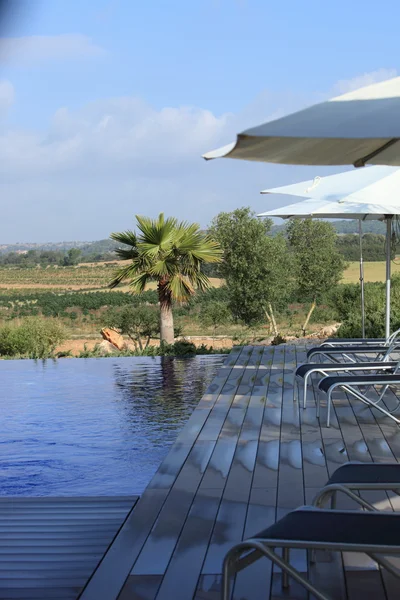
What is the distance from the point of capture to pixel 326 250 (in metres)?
30.4

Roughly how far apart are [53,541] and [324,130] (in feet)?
7.55

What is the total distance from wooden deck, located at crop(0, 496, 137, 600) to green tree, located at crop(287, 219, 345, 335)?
25.9m

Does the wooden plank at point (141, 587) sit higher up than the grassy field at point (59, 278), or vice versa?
the wooden plank at point (141, 587)

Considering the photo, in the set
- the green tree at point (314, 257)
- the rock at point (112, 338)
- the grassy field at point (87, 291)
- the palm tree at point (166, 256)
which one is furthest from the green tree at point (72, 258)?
the palm tree at point (166, 256)

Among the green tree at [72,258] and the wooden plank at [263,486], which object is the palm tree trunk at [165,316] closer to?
the wooden plank at [263,486]

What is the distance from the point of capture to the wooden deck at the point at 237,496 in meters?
2.65

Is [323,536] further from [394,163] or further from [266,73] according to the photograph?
[266,73]

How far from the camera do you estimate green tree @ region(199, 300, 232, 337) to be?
28859mm

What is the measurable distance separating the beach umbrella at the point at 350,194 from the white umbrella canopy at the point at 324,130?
77.4 inches

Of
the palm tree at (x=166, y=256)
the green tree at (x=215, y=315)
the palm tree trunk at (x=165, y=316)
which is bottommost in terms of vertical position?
the green tree at (x=215, y=315)

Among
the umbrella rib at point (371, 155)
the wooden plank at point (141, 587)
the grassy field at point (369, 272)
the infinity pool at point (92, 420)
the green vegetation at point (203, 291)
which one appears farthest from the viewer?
the grassy field at point (369, 272)

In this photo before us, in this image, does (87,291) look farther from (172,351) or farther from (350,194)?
(350,194)

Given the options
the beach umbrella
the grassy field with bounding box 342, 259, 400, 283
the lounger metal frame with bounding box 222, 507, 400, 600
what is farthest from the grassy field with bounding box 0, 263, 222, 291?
the lounger metal frame with bounding box 222, 507, 400, 600

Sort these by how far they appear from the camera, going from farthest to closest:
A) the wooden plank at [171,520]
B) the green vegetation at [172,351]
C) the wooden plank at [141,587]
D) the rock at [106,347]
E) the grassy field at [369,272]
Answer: the grassy field at [369,272] → the rock at [106,347] → the green vegetation at [172,351] → the wooden plank at [171,520] → the wooden plank at [141,587]
